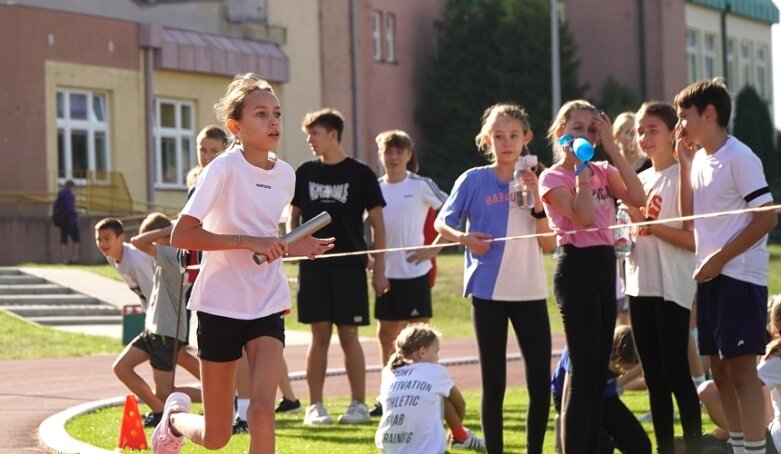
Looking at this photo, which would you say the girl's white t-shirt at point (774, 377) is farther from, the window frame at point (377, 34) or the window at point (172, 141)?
the window frame at point (377, 34)

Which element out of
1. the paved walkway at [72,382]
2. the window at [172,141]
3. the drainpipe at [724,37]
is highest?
the drainpipe at [724,37]

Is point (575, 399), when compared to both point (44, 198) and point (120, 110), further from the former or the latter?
point (120, 110)

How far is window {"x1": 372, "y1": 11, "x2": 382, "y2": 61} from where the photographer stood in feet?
178

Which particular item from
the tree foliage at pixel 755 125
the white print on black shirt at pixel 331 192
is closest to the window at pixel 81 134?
the tree foliage at pixel 755 125

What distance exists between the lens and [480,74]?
56531 mm

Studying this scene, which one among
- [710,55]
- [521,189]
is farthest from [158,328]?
[710,55]

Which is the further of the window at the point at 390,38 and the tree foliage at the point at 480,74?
the tree foliage at the point at 480,74

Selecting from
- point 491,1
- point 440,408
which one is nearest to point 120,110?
point 491,1

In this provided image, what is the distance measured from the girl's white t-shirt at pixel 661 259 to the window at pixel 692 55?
53.9 meters

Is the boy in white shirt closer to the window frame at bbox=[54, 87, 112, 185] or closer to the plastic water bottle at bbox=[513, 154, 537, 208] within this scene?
the plastic water bottle at bbox=[513, 154, 537, 208]

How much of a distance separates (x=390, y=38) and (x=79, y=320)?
1184 inches

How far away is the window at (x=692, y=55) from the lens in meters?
62.2

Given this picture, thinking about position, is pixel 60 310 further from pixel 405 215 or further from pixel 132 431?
pixel 132 431

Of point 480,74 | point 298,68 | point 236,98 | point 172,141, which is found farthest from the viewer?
point 480,74
